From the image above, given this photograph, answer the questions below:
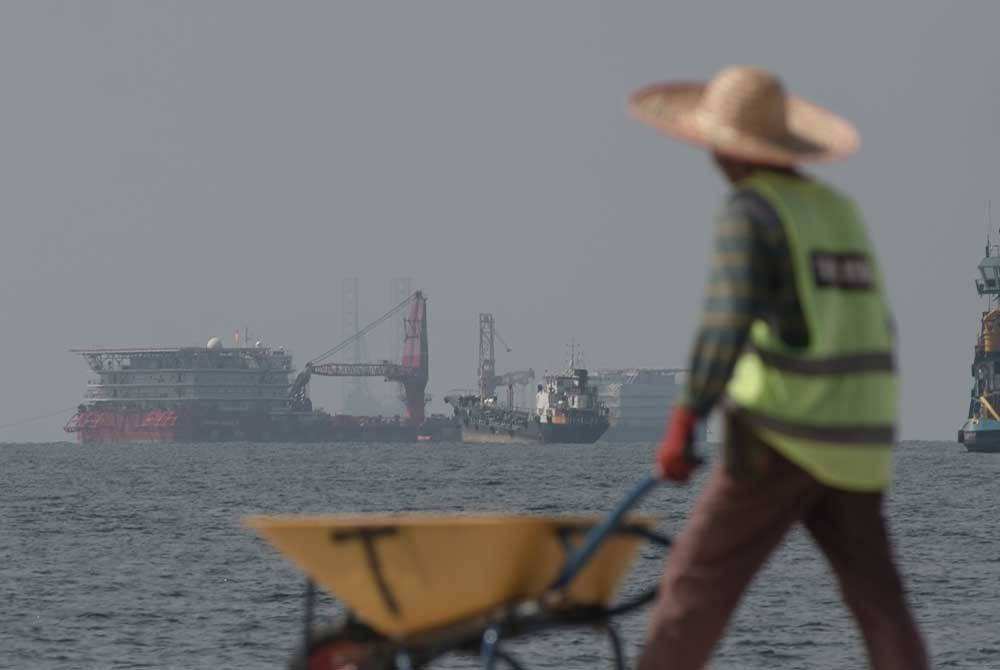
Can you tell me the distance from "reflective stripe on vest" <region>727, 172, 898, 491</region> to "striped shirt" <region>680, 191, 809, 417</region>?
3 cm

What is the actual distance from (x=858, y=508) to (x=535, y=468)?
335 feet

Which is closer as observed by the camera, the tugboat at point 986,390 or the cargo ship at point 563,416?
the tugboat at point 986,390

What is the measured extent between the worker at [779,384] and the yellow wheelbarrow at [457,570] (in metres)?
0.31

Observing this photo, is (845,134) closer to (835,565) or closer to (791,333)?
(791,333)

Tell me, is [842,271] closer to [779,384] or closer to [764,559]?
[779,384]

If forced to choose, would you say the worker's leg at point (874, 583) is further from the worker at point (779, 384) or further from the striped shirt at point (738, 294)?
the striped shirt at point (738, 294)

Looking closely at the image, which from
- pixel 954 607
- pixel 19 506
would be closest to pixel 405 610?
pixel 954 607

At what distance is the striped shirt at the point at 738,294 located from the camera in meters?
4.72

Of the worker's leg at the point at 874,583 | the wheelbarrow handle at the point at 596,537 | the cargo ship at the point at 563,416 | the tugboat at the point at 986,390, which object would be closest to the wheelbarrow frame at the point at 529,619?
the wheelbarrow handle at the point at 596,537

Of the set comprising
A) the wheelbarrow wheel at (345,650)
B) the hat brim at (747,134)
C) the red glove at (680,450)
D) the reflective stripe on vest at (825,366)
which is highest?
the hat brim at (747,134)

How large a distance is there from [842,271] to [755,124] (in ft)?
1.35

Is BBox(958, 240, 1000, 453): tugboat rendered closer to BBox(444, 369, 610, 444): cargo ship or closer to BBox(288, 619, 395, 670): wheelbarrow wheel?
BBox(444, 369, 610, 444): cargo ship

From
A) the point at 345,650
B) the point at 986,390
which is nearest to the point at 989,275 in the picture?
the point at 986,390

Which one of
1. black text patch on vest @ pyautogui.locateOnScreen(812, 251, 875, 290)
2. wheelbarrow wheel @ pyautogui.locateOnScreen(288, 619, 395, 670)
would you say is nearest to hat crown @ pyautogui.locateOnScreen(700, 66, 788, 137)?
black text patch on vest @ pyautogui.locateOnScreen(812, 251, 875, 290)
